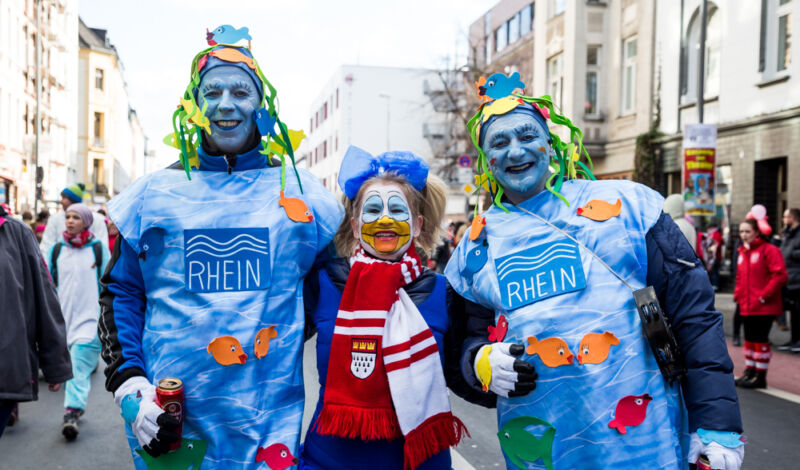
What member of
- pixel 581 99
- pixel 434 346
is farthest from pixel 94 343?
pixel 581 99

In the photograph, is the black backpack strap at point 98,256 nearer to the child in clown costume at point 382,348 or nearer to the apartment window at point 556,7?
the child in clown costume at point 382,348

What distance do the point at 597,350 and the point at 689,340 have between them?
30cm

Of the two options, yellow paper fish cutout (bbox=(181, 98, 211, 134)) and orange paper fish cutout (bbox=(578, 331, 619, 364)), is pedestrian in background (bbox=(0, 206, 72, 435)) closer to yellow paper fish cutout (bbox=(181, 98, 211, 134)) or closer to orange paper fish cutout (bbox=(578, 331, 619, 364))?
yellow paper fish cutout (bbox=(181, 98, 211, 134))

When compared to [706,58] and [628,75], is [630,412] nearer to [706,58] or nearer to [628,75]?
[706,58]

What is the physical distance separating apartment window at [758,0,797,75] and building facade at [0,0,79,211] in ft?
57.4

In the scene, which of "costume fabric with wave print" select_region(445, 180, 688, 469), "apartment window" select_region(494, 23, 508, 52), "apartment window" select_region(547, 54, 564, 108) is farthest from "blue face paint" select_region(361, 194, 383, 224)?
"apartment window" select_region(494, 23, 508, 52)

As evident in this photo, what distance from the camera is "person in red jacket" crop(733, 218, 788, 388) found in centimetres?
736

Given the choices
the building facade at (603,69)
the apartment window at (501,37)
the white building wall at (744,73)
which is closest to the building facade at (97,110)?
the apartment window at (501,37)

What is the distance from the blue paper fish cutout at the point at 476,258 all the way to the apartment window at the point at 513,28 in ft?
101

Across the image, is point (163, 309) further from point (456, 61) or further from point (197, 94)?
point (456, 61)

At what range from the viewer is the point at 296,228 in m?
2.74

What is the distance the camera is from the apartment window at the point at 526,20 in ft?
100

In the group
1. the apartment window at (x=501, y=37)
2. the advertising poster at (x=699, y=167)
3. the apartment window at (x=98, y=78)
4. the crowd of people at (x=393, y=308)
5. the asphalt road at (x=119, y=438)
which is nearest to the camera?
the crowd of people at (x=393, y=308)

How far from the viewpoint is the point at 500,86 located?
2.87 metres
